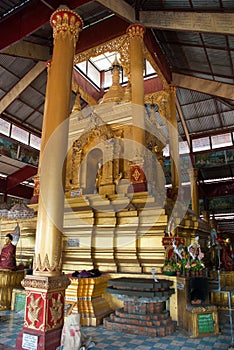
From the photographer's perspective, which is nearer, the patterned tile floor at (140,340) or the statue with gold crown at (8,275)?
the patterned tile floor at (140,340)

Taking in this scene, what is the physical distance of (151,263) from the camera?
19.5ft

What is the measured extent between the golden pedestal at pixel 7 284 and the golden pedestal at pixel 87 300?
169 centimetres

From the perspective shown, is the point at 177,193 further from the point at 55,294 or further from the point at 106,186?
the point at 55,294

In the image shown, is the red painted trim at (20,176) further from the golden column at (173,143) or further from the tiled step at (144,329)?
the tiled step at (144,329)

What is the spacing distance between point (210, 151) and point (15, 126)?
1014cm

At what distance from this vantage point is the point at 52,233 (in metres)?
4.26

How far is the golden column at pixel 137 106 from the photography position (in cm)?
692

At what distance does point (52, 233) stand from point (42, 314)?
110 centimetres

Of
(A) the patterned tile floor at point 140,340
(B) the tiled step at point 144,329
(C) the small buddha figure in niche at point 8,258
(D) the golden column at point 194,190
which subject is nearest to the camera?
(A) the patterned tile floor at point 140,340

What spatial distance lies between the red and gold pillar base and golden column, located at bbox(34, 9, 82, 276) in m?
0.18

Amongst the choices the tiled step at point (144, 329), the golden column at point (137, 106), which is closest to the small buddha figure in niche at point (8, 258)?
the tiled step at point (144, 329)

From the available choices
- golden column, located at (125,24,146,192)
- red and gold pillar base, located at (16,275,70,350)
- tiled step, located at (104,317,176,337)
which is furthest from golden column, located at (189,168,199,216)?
red and gold pillar base, located at (16,275,70,350)

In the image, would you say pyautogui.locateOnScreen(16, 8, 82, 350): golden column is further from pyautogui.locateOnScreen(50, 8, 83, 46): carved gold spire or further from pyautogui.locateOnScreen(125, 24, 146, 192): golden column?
pyautogui.locateOnScreen(125, 24, 146, 192): golden column

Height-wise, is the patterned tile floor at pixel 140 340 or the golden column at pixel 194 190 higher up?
the golden column at pixel 194 190
